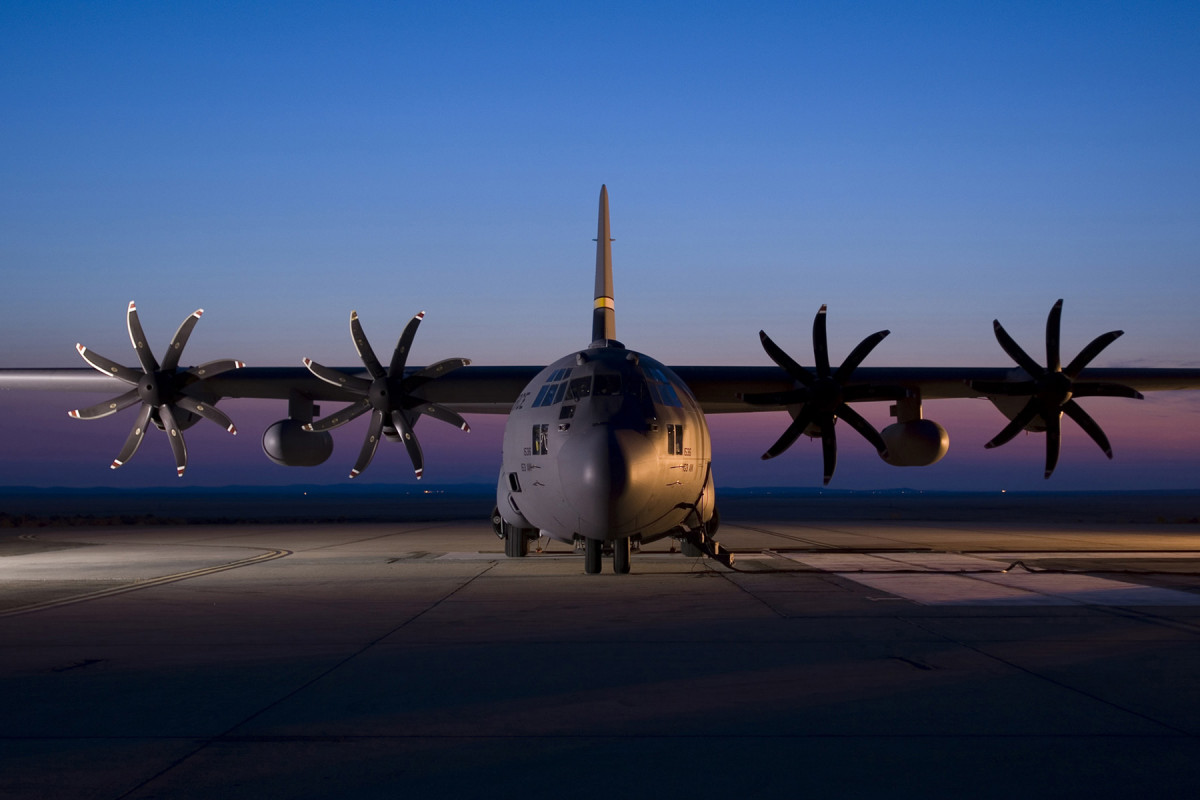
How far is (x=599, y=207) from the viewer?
23.2m

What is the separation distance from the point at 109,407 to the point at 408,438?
7.48m

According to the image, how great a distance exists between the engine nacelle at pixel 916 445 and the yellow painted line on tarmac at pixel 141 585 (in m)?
14.3

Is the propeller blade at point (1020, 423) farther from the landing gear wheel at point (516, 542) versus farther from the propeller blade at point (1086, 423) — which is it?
the landing gear wheel at point (516, 542)

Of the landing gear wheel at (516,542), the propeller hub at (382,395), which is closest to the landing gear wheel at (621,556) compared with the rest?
the landing gear wheel at (516,542)

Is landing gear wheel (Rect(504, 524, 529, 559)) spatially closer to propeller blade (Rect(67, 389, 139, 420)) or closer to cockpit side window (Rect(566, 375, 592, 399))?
cockpit side window (Rect(566, 375, 592, 399))

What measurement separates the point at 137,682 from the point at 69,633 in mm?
2989

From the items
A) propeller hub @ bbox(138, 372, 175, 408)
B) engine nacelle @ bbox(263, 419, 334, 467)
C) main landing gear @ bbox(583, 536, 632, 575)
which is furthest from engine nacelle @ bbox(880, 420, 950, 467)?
propeller hub @ bbox(138, 372, 175, 408)

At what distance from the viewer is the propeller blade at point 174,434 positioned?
2216cm

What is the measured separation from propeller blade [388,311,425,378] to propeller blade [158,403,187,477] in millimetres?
5562

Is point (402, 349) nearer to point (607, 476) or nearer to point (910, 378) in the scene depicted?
point (607, 476)

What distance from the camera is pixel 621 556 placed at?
16.3 meters

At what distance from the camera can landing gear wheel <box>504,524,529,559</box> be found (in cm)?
2017

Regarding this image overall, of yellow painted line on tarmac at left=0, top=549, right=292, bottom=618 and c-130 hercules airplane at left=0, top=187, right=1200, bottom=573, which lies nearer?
yellow painted line on tarmac at left=0, top=549, right=292, bottom=618

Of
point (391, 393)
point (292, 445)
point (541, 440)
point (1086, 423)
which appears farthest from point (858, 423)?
point (292, 445)
